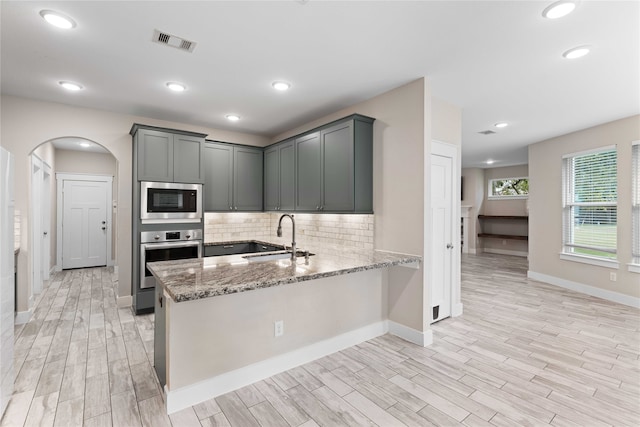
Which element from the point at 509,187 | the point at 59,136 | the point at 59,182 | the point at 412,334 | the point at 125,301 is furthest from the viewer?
the point at 509,187

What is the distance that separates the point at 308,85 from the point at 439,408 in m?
3.12

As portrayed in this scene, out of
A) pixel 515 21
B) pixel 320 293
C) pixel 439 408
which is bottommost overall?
pixel 439 408

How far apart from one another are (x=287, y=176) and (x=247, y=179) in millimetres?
901

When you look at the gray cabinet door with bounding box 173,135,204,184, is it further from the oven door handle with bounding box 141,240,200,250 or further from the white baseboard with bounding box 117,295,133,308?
the white baseboard with bounding box 117,295,133,308

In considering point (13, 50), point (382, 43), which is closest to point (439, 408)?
point (382, 43)

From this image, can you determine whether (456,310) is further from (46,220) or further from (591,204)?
(46,220)

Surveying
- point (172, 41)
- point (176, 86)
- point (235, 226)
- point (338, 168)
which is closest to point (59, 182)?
point (235, 226)

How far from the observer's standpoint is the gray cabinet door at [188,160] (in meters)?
4.23

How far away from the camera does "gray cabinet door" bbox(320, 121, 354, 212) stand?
11.5ft

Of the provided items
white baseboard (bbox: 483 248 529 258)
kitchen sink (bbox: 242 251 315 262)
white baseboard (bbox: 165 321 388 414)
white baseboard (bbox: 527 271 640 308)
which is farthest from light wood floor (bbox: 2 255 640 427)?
white baseboard (bbox: 483 248 529 258)

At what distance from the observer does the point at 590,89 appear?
3.46 metres

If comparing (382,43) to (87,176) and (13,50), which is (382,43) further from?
(87,176)

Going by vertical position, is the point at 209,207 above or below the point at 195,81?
below

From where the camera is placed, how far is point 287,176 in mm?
4645
